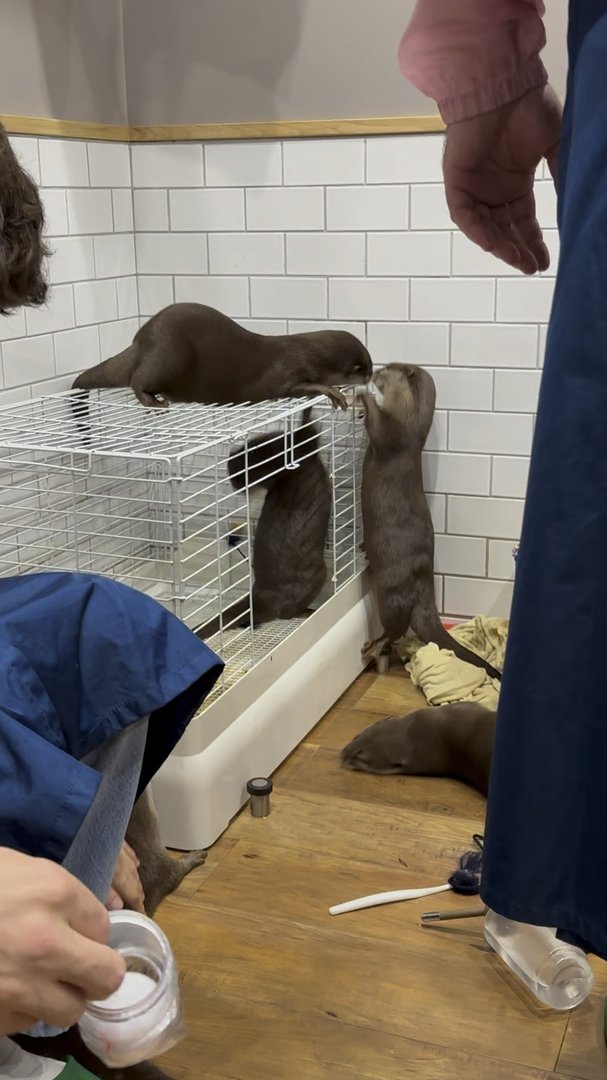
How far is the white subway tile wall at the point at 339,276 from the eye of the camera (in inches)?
104

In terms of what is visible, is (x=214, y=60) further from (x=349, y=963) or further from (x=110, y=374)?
(x=349, y=963)

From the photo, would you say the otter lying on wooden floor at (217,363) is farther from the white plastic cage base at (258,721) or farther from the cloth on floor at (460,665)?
the cloth on floor at (460,665)

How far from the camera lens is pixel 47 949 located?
28.6 inches

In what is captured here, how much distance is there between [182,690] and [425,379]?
66.8 inches

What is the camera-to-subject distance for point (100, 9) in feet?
8.93

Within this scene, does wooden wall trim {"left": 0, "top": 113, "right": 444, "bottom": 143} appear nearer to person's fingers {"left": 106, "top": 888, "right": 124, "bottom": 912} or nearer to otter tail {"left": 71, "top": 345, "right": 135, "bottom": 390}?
otter tail {"left": 71, "top": 345, "right": 135, "bottom": 390}

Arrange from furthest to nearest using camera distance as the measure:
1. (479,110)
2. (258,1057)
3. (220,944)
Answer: (220,944) → (258,1057) → (479,110)

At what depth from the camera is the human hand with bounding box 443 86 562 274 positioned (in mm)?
1056

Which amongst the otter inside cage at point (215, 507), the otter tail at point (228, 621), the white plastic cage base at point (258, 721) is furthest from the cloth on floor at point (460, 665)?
the otter tail at point (228, 621)

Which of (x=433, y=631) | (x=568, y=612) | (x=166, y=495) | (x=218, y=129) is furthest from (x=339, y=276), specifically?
(x=568, y=612)

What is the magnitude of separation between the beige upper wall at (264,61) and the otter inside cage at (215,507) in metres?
0.79

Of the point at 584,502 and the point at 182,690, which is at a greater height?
the point at 584,502

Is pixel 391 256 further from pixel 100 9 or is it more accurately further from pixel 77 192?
pixel 100 9

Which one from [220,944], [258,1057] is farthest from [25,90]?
[258,1057]
